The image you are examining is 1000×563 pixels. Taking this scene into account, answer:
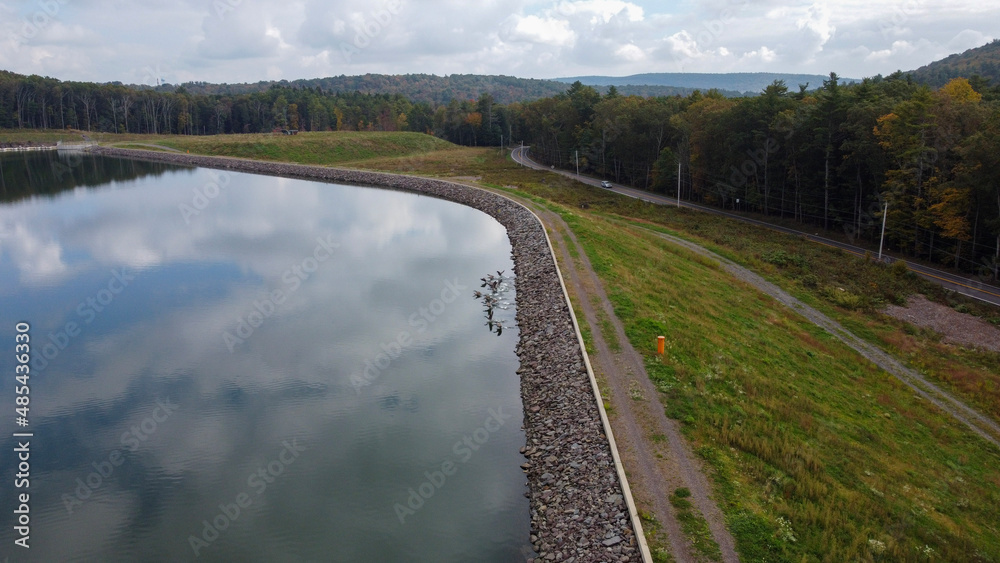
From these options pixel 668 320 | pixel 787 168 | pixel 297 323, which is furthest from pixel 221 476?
pixel 787 168

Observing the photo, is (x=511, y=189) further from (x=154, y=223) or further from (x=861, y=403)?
(x=861, y=403)

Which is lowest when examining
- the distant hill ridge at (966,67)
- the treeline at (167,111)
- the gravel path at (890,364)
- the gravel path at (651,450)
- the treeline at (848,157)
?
the gravel path at (890,364)

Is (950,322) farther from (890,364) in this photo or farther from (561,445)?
(561,445)

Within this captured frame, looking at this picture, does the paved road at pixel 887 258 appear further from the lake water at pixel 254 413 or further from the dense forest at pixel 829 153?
the lake water at pixel 254 413

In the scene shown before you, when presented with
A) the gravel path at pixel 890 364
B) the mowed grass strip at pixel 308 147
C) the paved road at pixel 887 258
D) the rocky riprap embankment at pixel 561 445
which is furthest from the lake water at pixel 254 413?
the mowed grass strip at pixel 308 147

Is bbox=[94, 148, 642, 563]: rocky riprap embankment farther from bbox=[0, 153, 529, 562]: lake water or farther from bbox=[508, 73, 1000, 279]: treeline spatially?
bbox=[508, 73, 1000, 279]: treeline

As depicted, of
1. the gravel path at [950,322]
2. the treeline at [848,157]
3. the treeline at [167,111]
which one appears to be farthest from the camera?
the treeline at [167,111]

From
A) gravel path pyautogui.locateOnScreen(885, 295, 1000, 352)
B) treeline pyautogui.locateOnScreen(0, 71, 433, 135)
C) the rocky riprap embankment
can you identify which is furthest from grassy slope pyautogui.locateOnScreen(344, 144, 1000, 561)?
treeline pyautogui.locateOnScreen(0, 71, 433, 135)
